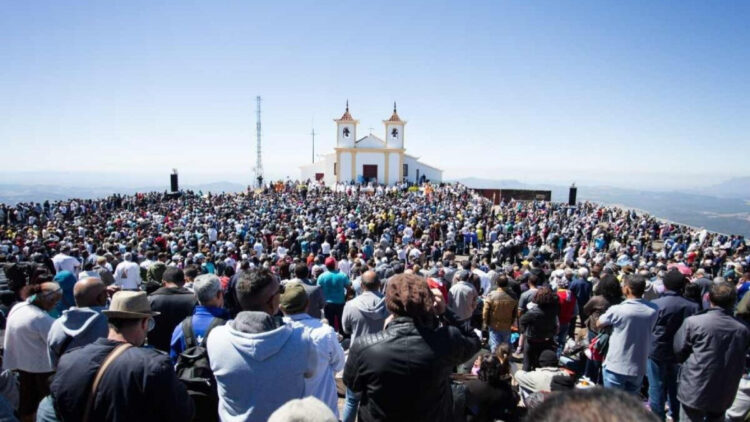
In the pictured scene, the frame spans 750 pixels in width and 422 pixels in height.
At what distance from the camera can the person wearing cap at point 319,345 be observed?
9.84ft

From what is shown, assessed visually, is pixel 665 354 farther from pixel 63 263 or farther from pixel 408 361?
pixel 63 263

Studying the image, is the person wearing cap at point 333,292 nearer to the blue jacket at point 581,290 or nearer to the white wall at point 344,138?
the blue jacket at point 581,290

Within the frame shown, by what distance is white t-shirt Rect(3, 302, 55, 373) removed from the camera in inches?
154

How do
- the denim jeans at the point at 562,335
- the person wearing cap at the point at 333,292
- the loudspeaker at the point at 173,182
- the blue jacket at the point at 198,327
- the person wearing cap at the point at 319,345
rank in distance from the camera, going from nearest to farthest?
the person wearing cap at the point at 319,345 < the blue jacket at the point at 198,327 < the denim jeans at the point at 562,335 < the person wearing cap at the point at 333,292 < the loudspeaker at the point at 173,182

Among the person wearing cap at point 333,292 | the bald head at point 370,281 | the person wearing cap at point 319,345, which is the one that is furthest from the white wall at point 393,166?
the person wearing cap at point 319,345

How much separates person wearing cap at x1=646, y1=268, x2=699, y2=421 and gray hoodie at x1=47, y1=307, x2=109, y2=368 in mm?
5280

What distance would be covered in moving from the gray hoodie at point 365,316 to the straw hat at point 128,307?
7.70 feet

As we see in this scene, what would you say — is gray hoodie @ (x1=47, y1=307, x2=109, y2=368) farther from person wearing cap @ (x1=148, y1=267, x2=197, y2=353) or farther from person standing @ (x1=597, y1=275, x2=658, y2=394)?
person standing @ (x1=597, y1=275, x2=658, y2=394)

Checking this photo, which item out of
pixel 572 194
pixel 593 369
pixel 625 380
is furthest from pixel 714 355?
pixel 572 194

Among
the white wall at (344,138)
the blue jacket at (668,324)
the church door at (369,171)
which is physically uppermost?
the white wall at (344,138)

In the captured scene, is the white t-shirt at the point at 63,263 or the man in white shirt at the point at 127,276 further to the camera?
the white t-shirt at the point at 63,263

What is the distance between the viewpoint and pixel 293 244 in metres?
14.1

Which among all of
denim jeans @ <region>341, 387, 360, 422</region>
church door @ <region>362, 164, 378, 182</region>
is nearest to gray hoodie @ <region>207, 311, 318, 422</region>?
denim jeans @ <region>341, 387, 360, 422</region>

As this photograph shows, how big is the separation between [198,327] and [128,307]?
0.90 m
